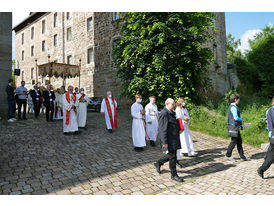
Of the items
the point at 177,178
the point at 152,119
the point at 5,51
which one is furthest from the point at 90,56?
the point at 177,178

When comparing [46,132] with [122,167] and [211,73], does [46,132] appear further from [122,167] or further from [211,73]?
[211,73]

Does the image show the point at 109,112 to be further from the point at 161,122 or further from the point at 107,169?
the point at 161,122

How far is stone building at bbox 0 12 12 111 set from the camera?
13.5 meters

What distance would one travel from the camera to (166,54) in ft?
39.7

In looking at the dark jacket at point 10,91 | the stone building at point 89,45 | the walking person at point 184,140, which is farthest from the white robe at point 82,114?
the stone building at point 89,45

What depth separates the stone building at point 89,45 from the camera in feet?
70.6

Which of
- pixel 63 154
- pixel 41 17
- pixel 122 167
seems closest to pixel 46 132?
pixel 63 154

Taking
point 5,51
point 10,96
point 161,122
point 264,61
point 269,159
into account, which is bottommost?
point 269,159

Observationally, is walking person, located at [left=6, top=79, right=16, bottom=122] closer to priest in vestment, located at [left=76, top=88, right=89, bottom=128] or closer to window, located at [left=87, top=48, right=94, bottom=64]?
priest in vestment, located at [left=76, top=88, right=89, bottom=128]

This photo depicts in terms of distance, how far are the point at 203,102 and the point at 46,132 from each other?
8.43m

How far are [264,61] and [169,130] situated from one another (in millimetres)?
24562

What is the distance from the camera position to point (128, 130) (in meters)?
10.6

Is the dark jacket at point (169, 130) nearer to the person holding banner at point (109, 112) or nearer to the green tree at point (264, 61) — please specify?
the person holding banner at point (109, 112)

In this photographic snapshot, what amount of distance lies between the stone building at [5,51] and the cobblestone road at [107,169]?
18.9 feet
